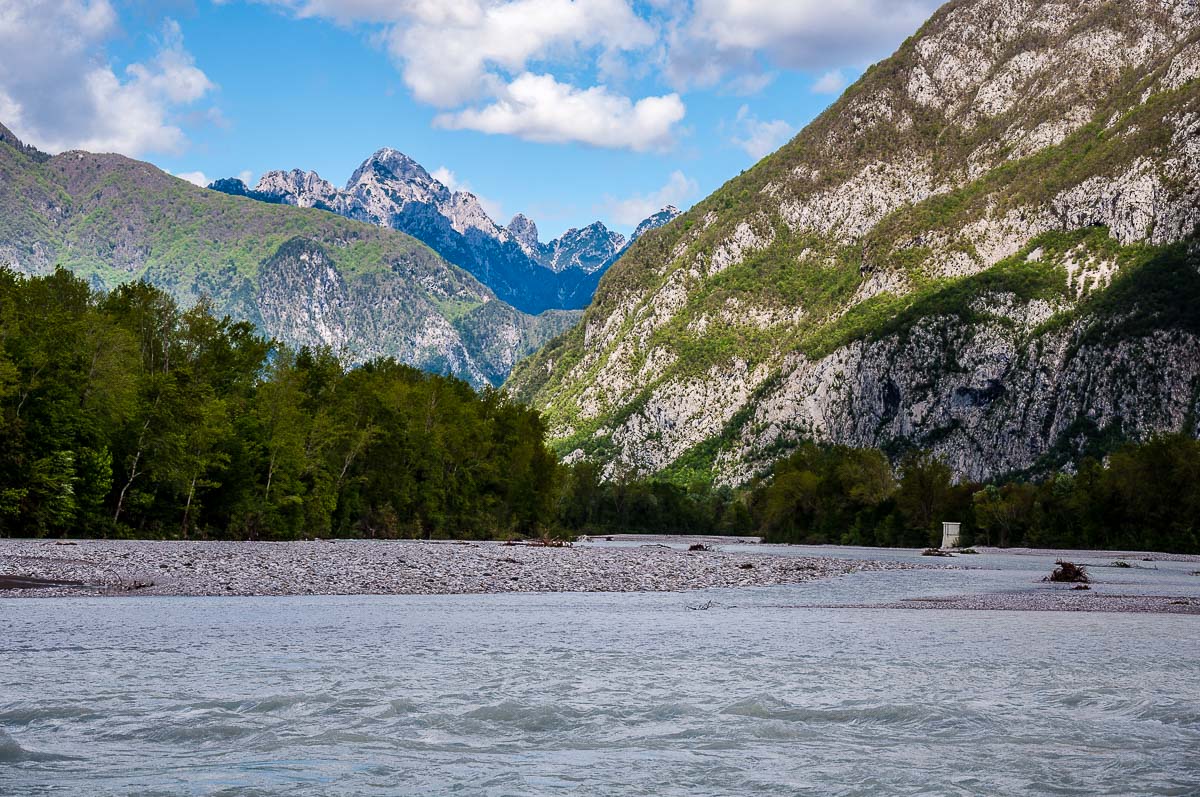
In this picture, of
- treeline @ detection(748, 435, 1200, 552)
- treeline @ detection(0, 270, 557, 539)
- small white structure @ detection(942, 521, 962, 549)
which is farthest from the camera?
small white structure @ detection(942, 521, 962, 549)

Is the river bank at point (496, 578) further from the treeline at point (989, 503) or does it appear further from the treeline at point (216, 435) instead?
the treeline at point (989, 503)

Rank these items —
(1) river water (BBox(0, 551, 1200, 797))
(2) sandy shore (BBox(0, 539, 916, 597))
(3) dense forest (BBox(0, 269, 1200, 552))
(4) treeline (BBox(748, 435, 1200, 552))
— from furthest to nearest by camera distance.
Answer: (4) treeline (BBox(748, 435, 1200, 552)) < (3) dense forest (BBox(0, 269, 1200, 552)) < (2) sandy shore (BBox(0, 539, 916, 597)) < (1) river water (BBox(0, 551, 1200, 797))

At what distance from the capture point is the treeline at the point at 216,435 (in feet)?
193

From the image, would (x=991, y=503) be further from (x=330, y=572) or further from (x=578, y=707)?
(x=578, y=707)

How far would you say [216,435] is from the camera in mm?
70750

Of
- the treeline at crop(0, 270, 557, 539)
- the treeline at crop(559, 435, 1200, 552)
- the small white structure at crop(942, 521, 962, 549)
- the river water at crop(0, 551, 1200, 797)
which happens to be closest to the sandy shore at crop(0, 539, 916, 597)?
the treeline at crop(0, 270, 557, 539)

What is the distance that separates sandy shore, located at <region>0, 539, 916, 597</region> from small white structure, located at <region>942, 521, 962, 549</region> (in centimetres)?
5932

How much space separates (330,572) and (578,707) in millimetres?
31435

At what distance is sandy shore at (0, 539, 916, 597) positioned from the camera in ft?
120

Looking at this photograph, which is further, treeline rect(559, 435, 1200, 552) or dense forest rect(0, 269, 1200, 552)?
treeline rect(559, 435, 1200, 552)

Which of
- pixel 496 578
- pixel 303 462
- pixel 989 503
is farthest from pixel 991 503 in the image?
pixel 496 578

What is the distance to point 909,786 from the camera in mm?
11258

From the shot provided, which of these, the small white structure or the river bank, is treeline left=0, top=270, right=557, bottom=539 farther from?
the small white structure

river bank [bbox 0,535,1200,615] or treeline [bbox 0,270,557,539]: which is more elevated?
treeline [bbox 0,270,557,539]
